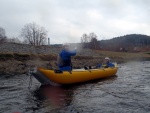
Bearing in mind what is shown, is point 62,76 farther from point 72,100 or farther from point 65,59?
point 72,100

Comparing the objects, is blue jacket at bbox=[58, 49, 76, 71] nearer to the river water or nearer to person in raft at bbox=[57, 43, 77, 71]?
person in raft at bbox=[57, 43, 77, 71]

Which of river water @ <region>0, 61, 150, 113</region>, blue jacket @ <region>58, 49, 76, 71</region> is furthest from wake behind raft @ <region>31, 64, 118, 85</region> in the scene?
blue jacket @ <region>58, 49, 76, 71</region>

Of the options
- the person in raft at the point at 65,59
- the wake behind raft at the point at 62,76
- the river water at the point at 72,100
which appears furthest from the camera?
the person in raft at the point at 65,59

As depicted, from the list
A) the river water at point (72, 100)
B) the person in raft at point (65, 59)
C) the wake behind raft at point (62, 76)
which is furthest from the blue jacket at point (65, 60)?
the river water at point (72, 100)

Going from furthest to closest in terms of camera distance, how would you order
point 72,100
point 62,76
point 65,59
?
point 65,59, point 62,76, point 72,100

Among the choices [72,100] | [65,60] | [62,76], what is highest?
[65,60]

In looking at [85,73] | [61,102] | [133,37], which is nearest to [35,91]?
[61,102]

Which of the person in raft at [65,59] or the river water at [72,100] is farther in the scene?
the person in raft at [65,59]

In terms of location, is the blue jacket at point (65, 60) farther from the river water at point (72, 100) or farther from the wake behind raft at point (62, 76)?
the river water at point (72, 100)

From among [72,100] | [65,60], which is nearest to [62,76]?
[65,60]

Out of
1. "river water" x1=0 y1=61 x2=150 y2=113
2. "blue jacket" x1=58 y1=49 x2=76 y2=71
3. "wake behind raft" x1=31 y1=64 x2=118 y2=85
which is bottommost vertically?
"river water" x1=0 y1=61 x2=150 y2=113

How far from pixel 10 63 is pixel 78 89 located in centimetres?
1097

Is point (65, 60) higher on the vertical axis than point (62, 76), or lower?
higher

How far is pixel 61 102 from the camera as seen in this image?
26.6 ft
